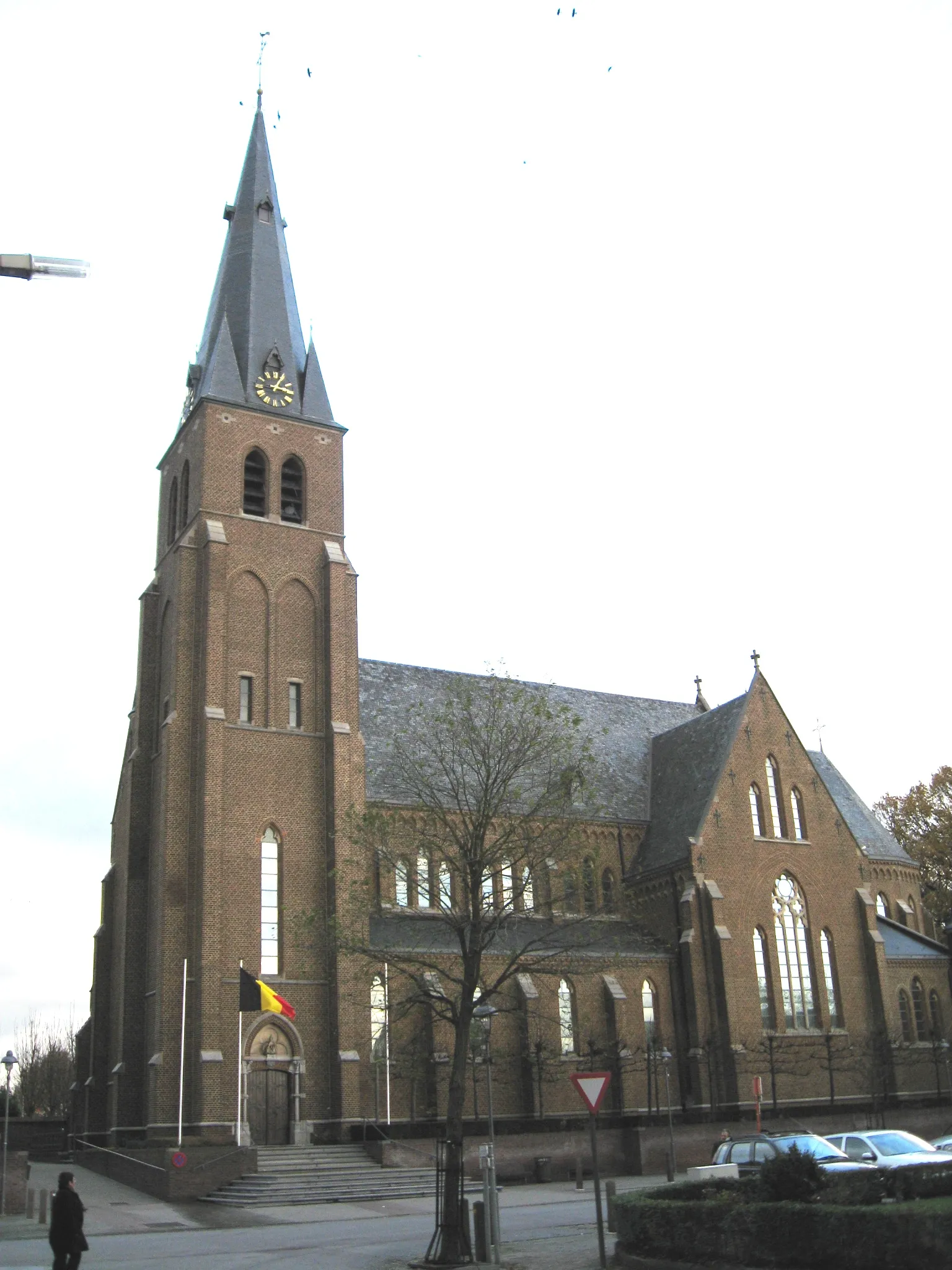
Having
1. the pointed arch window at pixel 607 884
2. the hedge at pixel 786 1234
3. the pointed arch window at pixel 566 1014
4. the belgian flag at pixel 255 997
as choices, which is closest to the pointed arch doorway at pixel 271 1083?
the belgian flag at pixel 255 997

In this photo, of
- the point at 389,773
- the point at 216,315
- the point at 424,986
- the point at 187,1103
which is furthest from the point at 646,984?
the point at 216,315

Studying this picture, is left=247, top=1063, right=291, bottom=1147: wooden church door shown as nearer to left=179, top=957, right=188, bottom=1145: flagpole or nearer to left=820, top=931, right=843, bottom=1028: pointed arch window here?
left=179, top=957, right=188, bottom=1145: flagpole

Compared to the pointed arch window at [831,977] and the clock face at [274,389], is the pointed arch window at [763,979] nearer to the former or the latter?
the pointed arch window at [831,977]

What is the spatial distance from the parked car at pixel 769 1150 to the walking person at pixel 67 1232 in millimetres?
11763

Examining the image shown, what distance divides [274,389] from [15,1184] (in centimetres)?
2865

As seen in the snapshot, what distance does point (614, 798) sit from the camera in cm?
5291

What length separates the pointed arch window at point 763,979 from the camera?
4719 centimetres

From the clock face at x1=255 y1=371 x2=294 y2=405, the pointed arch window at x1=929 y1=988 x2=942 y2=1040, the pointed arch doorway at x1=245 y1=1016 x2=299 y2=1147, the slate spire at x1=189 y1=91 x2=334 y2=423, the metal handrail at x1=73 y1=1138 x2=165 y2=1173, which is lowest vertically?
the metal handrail at x1=73 y1=1138 x2=165 y2=1173

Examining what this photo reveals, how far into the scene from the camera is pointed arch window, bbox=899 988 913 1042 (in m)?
51.7

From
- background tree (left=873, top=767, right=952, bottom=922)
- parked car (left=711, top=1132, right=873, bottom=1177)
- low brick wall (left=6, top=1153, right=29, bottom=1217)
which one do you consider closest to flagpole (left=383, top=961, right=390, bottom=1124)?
low brick wall (left=6, top=1153, right=29, bottom=1217)

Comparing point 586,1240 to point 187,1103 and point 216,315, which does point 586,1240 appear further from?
point 216,315

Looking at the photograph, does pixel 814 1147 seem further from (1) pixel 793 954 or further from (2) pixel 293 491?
(2) pixel 293 491

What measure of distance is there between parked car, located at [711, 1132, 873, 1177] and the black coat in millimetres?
11745

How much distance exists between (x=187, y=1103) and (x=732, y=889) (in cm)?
2206
